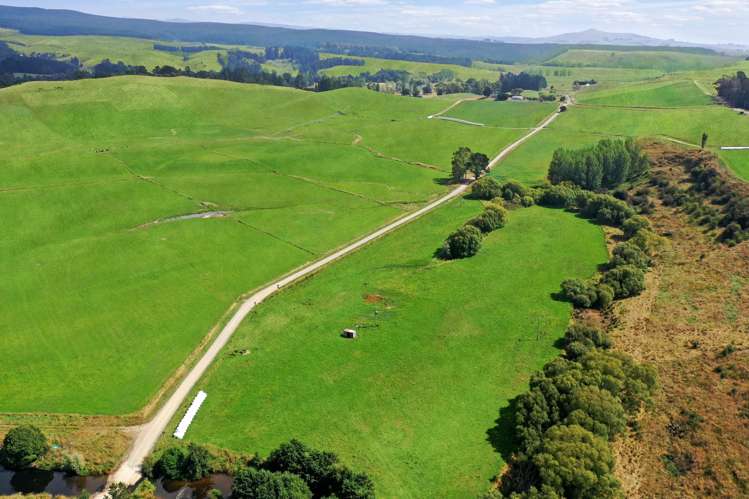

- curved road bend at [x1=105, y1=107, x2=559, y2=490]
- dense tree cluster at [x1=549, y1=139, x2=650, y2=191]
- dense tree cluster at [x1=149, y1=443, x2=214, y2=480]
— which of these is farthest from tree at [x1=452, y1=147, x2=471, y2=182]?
dense tree cluster at [x1=149, y1=443, x2=214, y2=480]

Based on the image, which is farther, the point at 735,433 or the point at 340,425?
the point at 340,425

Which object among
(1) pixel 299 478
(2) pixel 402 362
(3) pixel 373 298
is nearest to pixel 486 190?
(3) pixel 373 298

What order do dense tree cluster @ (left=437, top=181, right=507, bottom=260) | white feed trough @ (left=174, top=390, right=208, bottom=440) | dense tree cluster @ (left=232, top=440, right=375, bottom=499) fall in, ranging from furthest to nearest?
dense tree cluster @ (left=437, top=181, right=507, bottom=260), white feed trough @ (left=174, top=390, right=208, bottom=440), dense tree cluster @ (left=232, top=440, right=375, bottom=499)

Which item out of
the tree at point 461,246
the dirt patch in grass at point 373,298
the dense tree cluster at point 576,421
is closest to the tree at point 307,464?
the dense tree cluster at point 576,421

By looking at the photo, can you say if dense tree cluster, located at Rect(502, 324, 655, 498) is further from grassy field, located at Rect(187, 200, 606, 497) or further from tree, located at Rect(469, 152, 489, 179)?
tree, located at Rect(469, 152, 489, 179)

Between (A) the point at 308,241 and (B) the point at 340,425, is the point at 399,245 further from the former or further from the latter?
(B) the point at 340,425

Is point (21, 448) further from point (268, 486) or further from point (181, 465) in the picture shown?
point (268, 486)

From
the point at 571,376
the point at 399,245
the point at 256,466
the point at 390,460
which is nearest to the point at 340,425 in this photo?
the point at 390,460
